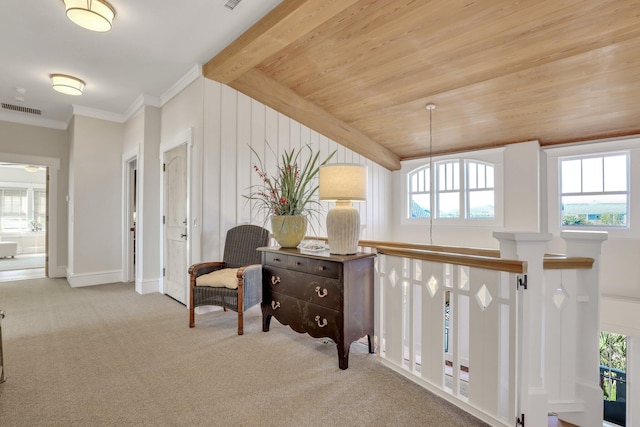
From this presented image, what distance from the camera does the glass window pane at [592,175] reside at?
4.56 meters

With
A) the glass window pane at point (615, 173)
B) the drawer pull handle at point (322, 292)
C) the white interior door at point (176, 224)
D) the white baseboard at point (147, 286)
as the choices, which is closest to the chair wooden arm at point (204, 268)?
the white interior door at point (176, 224)

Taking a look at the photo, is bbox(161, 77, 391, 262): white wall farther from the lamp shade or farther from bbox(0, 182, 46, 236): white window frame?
bbox(0, 182, 46, 236): white window frame

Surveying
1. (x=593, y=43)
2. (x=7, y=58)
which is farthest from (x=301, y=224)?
(x=7, y=58)

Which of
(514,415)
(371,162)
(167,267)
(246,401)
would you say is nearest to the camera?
(514,415)

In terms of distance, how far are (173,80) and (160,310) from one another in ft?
9.39

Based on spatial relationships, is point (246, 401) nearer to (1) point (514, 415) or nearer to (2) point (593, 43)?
(1) point (514, 415)

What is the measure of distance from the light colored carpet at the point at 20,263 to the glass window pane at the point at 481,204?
29.6 feet

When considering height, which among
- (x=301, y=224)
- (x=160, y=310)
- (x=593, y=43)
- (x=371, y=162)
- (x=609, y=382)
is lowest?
(x=609, y=382)

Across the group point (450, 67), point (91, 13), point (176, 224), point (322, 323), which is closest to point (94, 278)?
point (176, 224)

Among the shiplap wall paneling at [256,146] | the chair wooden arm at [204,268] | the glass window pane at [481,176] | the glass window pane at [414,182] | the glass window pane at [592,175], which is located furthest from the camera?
the glass window pane at [414,182]

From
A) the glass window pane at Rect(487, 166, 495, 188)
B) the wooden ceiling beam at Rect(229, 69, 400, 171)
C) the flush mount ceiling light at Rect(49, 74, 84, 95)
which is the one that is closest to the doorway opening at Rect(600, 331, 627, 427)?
the glass window pane at Rect(487, 166, 495, 188)

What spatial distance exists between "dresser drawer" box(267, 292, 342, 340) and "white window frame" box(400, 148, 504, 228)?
3737 mm

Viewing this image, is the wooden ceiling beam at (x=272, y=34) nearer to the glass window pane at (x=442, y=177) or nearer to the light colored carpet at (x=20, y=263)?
the glass window pane at (x=442, y=177)

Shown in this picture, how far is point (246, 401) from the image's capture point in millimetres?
1814
